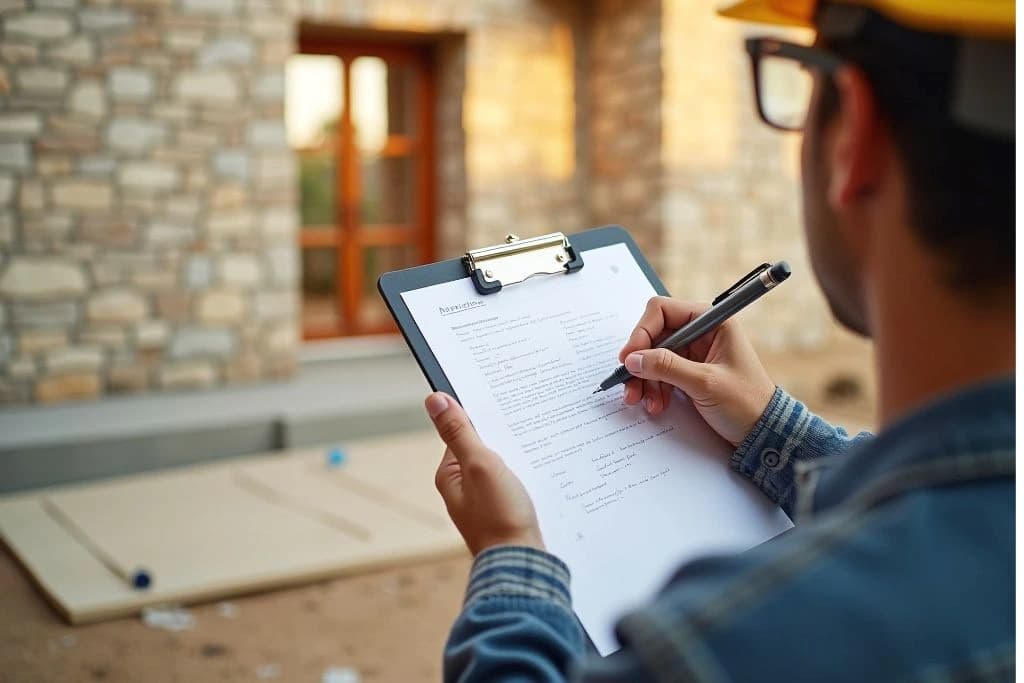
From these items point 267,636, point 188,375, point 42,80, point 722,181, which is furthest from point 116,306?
point 722,181

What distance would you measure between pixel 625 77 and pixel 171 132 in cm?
265

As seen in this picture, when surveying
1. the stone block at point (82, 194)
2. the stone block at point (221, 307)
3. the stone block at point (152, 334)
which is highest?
the stone block at point (82, 194)

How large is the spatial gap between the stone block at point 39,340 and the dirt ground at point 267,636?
4.90ft

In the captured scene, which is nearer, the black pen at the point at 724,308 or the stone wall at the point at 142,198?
the black pen at the point at 724,308

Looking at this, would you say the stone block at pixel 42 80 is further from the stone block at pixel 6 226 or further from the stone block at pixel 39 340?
the stone block at pixel 39 340

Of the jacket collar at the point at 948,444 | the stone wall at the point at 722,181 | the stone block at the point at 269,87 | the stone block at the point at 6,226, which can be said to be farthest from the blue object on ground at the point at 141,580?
the stone wall at the point at 722,181

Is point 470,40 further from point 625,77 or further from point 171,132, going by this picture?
point 171,132

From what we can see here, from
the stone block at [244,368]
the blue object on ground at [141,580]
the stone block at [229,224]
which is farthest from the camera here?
the stone block at [244,368]

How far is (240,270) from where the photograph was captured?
5035 millimetres

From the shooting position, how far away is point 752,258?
6.37 m

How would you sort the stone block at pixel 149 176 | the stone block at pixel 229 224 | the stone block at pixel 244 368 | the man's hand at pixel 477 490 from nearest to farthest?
the man's hand at pixel 477 490 → the stone block at pixel 149 176 → the stone block at pixel 229 224 → the stone block at pixel 244 368

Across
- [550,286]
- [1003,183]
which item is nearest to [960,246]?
[1003,183]

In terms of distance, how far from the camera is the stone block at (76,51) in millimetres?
4559

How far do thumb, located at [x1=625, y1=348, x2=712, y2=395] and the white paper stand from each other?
5 cm
